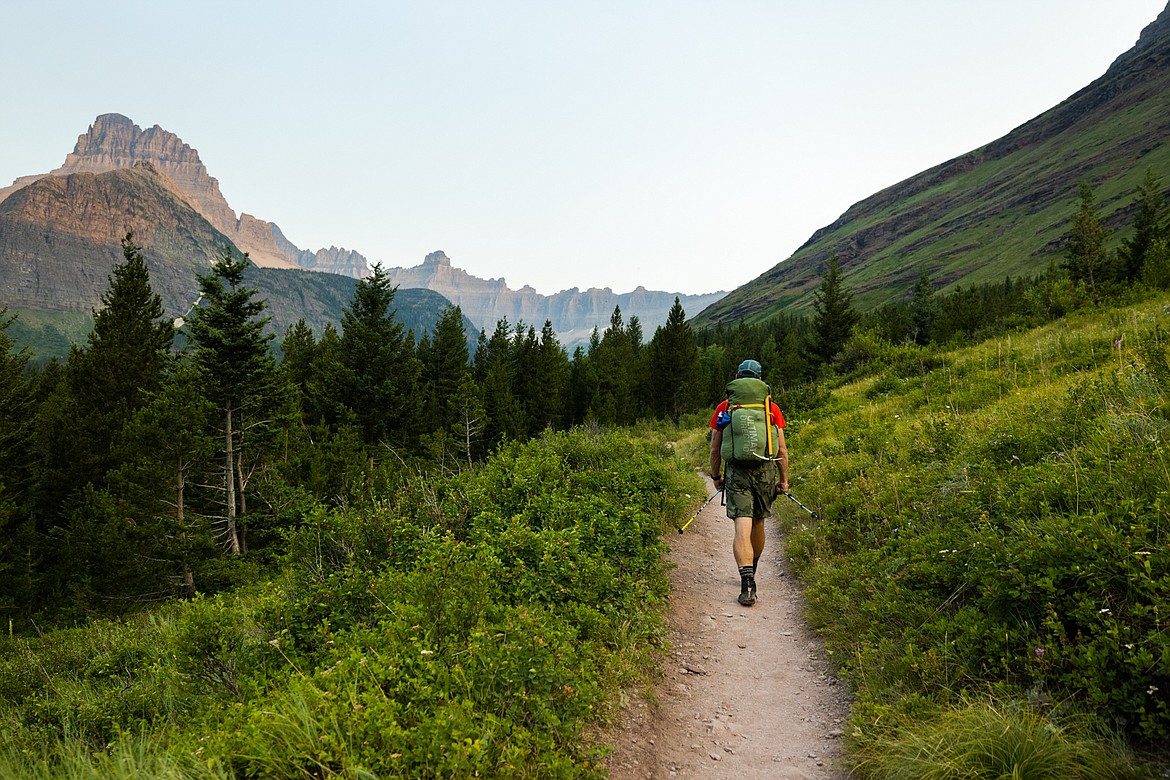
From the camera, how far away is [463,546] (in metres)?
5.51

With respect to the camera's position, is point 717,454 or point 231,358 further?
point 231,358

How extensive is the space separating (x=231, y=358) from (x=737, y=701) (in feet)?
87.0

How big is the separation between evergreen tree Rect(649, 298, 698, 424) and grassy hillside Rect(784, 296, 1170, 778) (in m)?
44.0

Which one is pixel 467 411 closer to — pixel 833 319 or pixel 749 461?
pixel 833 319

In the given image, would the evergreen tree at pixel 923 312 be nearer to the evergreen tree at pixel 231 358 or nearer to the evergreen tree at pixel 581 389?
the evergreen tree at pixel 581 389

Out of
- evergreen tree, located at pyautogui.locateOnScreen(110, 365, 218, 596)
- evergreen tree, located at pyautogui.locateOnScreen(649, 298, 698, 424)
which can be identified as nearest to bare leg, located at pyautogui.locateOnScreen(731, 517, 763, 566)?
evergreen tree, located at pyautogui.locateOnScreen(110, 365, 218, 596)

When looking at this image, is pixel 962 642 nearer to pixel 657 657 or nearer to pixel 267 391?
pixel 657 657

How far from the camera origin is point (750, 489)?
24.0 feet

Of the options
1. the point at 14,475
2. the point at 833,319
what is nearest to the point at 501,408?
A: the point at 14,475

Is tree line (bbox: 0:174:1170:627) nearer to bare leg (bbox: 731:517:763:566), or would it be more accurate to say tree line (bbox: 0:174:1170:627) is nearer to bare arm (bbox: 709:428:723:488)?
bare arm (bbox: 709:428:723:488)

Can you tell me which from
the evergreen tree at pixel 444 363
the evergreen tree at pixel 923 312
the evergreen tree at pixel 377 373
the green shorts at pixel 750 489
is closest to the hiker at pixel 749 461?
the green shorts at pixel 750 489

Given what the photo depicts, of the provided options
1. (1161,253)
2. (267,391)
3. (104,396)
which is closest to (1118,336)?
(1161,253)

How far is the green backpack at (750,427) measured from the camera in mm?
7145

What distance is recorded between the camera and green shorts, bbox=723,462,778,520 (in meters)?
7.25
